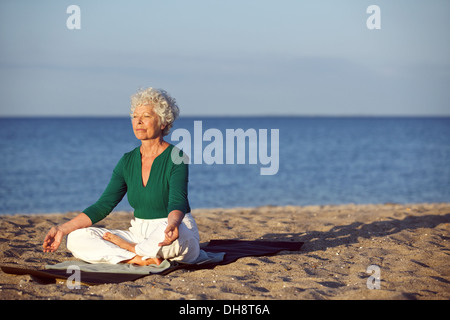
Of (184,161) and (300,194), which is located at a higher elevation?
(184,161)

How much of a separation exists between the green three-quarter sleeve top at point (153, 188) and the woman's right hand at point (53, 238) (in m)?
0.33

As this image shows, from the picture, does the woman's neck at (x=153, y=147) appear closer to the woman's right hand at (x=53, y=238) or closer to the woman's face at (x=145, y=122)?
the woman's face at (x=145, y=122)

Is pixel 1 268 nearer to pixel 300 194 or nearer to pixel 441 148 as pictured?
pixel 300 194

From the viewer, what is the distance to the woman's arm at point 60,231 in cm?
482

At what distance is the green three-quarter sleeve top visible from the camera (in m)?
4.89

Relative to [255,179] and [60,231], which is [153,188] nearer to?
[60,231]

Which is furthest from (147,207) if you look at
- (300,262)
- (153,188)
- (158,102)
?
(300,262)

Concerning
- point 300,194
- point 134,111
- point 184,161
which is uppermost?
point 134,111
